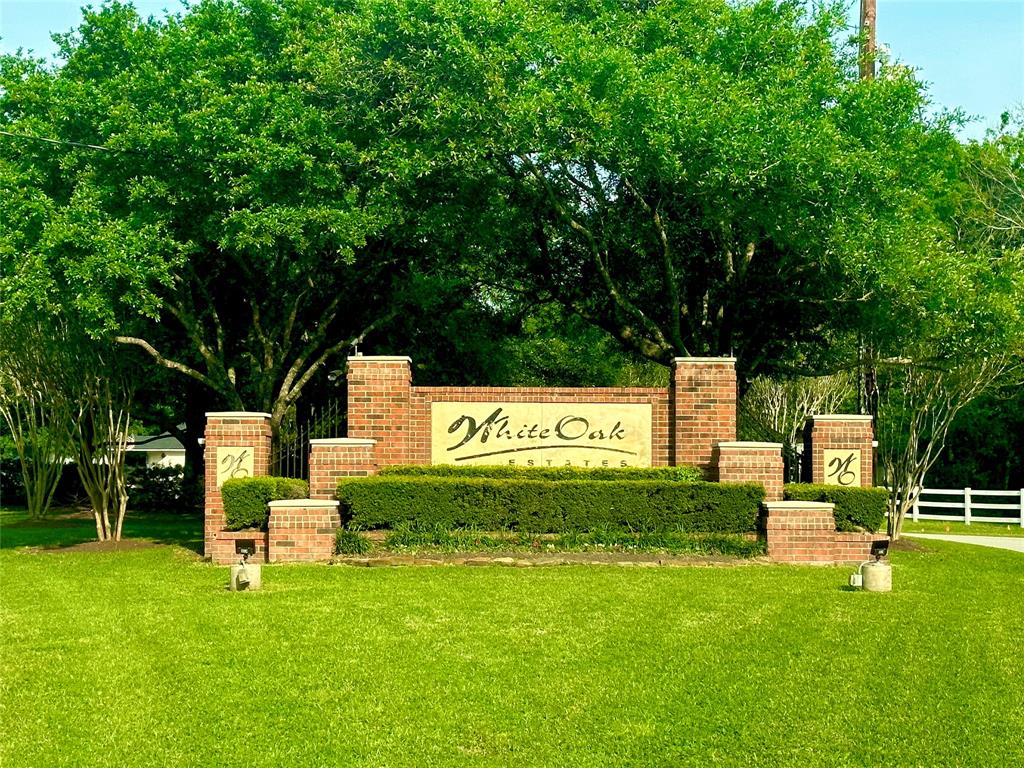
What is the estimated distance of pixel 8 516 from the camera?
98.5ft

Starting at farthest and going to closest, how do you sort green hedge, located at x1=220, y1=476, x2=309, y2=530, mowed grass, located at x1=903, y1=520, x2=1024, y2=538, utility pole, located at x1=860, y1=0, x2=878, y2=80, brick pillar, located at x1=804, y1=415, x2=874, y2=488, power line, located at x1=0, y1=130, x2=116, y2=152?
mowed grass, located at x1=903, y1=520, x2=1024, y2=538 → utility pole, located at x1=860, y1=0, x2=878, y2=80 → power line, located at x1=0, y1=130, x2=116, y2=152 → brick pillar, located at x1=804, y1=415, x2=874, y2=488 → green hedge, located at x1=220, y1=476, x2=309, y2=530

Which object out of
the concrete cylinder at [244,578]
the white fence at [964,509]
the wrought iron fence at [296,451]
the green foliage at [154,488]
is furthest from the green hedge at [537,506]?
the green foliage at [154,488]

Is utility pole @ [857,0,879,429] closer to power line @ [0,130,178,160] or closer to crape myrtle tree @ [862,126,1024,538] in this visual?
crape myrtle tree @ [862,126,1024,538]

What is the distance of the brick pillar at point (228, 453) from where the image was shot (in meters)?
17.0

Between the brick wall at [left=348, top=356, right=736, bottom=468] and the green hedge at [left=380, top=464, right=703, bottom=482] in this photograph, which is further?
the brick wall at [left=348, top=356, right=736, bottom=468]

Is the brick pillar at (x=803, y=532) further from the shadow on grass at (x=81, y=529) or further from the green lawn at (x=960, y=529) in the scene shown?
the green lawn at (x=960, y=529)

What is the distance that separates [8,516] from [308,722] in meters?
26.0

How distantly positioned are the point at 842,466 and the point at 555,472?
15.7ft

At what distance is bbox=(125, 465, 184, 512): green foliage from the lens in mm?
32344

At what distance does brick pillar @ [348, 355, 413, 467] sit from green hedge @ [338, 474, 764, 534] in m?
1.23

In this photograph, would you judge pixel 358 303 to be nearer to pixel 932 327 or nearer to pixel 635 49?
pixel 635 49

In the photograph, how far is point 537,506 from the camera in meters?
15.3

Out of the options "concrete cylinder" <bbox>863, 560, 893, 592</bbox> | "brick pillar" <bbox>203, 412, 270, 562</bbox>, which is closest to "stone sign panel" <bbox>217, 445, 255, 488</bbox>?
"brick pillar" <bbox>203, 412, 270, 562</bbox>

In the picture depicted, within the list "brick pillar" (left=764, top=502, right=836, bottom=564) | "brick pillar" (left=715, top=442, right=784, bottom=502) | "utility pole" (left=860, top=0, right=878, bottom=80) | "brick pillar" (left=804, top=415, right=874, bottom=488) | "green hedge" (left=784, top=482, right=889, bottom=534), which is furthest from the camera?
"utility pole" (left=860, top=0, right=878, bottom=80)
